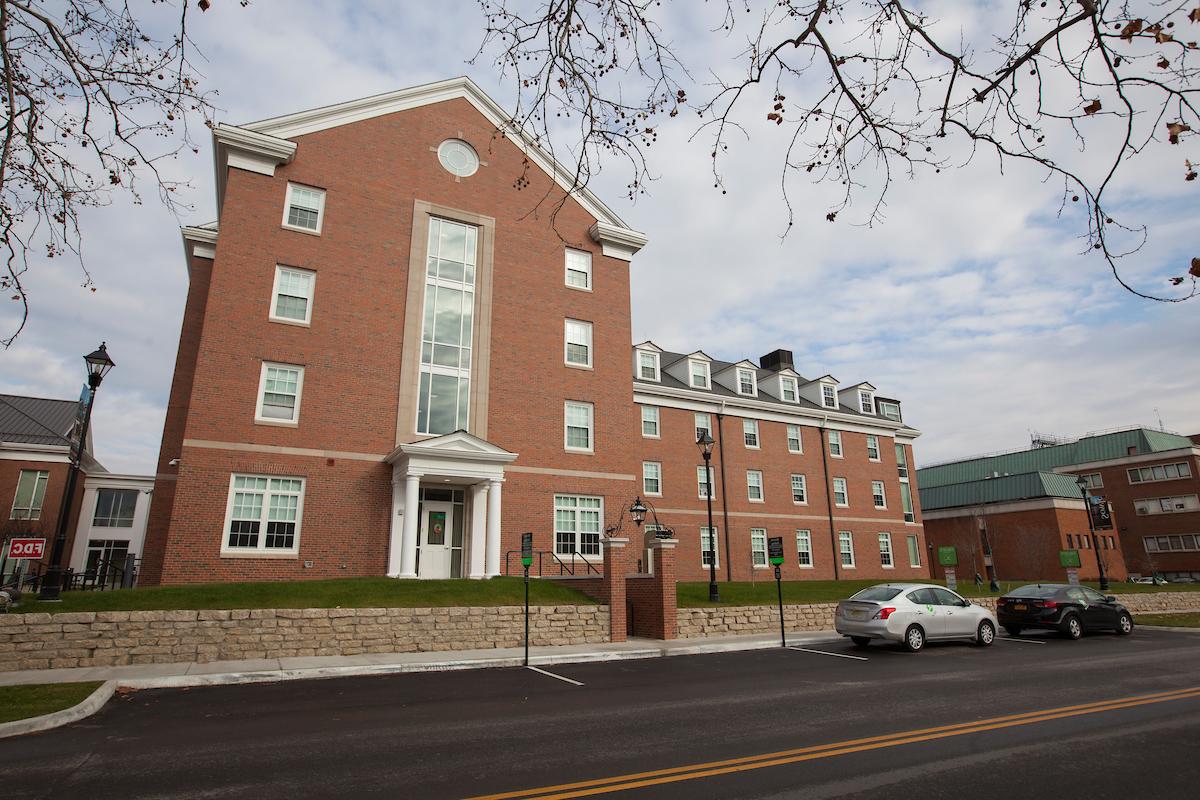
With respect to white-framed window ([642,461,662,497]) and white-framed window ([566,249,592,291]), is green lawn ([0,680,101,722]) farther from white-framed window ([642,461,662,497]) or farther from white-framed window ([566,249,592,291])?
white-framed window ([642,461,662,497])

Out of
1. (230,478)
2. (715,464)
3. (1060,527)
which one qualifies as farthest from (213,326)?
(1060,527)

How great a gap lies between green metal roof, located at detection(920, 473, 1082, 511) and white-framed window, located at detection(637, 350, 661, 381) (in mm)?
33869

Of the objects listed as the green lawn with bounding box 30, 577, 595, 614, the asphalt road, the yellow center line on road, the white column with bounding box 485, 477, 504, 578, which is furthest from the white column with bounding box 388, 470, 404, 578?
the yellow center line on road

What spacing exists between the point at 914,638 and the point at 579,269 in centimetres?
1768

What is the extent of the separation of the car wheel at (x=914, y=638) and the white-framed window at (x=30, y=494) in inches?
1582

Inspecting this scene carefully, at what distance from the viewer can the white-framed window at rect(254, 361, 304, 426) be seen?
20.4 meters

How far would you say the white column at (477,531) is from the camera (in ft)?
70.3

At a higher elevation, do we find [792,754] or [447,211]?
[447,211]

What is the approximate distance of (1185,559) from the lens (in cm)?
5228

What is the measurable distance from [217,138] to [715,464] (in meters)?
26.1

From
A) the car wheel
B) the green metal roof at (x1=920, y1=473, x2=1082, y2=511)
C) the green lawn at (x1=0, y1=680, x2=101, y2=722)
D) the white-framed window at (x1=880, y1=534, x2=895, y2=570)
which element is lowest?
the green lawn at (x1=0, y1=680, x2=101, y2=722)

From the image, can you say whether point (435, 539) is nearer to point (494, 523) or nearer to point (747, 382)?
point (494, 523)

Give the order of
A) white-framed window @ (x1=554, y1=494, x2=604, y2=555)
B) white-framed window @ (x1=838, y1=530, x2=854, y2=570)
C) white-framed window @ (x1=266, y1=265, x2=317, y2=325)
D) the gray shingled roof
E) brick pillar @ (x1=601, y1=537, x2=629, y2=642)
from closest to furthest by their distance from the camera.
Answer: brick pillar @ (x1=601, y1=537, x2=629, y2=642) < white-framed window @ (x1=266, y1=265, x2=317, y2=325) < white-framed window @ (x1=554, y1=494, x2=604, y2=555) < the gray shingled roof < white-framed window @ (x1=838, y1=530, x2=854, y2=570)

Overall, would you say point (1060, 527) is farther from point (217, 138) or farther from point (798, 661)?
point (217, 138)
